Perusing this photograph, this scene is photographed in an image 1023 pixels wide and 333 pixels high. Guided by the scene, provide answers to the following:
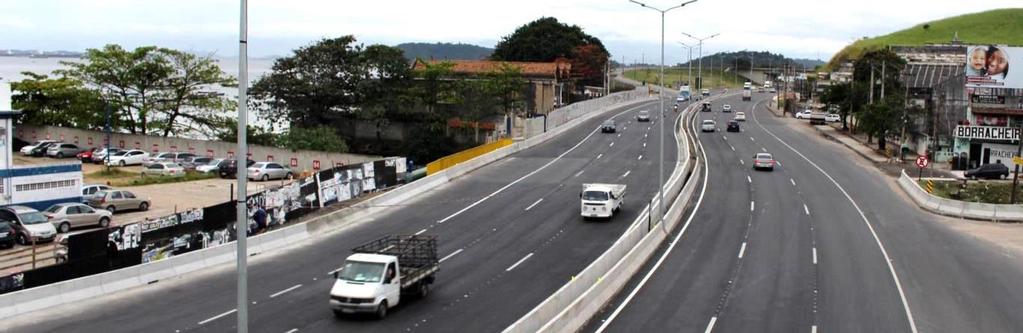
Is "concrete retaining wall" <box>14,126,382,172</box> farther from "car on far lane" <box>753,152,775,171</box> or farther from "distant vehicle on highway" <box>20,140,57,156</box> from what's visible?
"car on far lane" <box>753,152,775,171</box>

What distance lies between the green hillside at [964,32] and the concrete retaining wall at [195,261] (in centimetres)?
13516

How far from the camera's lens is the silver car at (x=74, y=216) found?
39375 mm

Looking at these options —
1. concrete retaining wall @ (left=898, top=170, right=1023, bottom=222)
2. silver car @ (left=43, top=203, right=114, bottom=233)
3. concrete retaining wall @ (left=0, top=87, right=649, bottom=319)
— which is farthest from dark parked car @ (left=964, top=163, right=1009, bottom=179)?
silver car @ (left=43, top=203, right=114, bottom=233)

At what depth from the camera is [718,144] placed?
7769cm

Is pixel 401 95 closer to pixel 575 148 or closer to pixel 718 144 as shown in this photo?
pixel 575 148

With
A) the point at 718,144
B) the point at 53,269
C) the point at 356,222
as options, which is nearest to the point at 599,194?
the point at 356,222

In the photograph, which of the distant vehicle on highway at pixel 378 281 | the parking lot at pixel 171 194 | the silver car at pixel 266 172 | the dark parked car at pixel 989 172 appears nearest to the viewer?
the distant vehicle on highway at pixel 378 281

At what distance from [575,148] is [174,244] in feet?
144

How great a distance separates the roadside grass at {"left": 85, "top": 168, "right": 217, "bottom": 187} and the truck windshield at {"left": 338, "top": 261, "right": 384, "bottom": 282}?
119 ft

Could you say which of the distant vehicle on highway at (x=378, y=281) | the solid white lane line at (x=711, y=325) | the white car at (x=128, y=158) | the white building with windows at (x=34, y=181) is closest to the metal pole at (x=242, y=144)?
the distant vehicle on highway at (x=378, y=281)

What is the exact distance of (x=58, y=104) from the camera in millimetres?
85125

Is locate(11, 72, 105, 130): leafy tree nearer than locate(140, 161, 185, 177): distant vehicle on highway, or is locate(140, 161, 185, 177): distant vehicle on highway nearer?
locate(140, 161, 185, 177): distant vehicle on highway

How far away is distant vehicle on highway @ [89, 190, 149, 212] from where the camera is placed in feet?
147

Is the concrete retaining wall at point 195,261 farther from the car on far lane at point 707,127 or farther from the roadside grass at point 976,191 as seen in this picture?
the car on far lane at point 707,127
